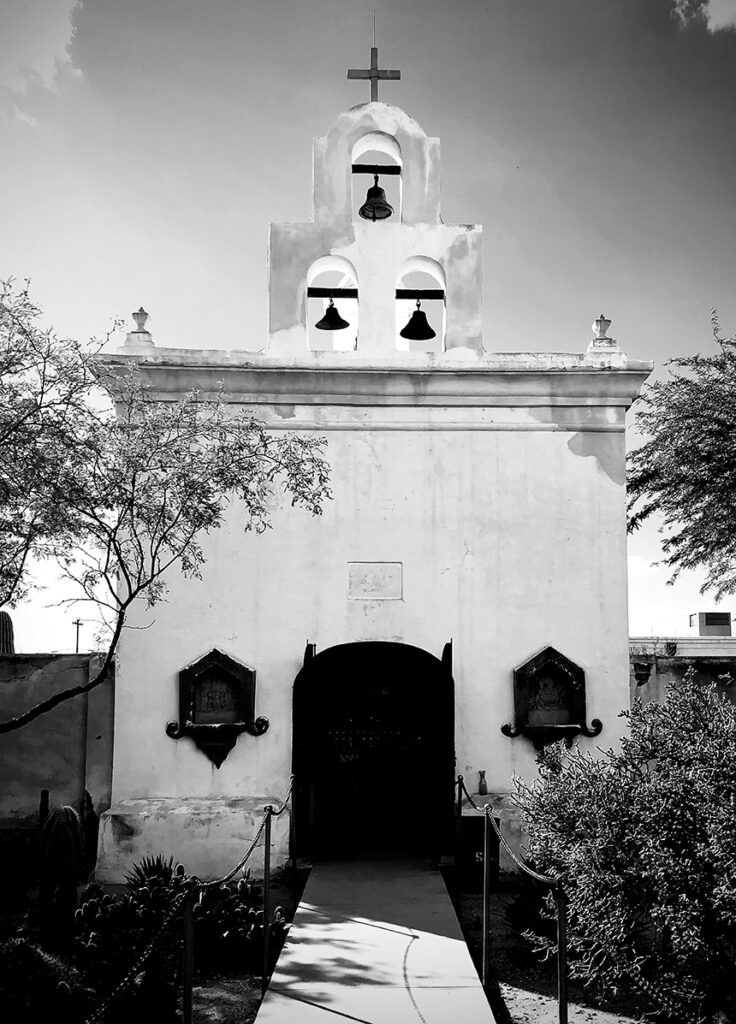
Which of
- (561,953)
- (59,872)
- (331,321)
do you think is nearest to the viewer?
(561,953)

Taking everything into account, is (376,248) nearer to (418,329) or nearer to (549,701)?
(418,329)

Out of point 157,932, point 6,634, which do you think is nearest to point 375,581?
point 157,932

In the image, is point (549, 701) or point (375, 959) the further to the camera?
point (549, 701)

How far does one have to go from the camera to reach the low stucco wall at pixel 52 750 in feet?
35.7

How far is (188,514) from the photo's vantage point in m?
8.89

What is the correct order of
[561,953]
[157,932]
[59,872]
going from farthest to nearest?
[59,872] < [157,932] < [561,953]

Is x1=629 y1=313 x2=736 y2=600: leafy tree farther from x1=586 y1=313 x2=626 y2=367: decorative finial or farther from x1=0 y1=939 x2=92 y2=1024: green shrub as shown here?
x1=0 y1=939 x2=92 y2=1024: green shrub

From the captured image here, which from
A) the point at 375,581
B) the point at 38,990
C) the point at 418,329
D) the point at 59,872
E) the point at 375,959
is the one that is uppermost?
the point at 418,329

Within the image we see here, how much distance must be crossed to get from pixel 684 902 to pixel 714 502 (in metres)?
10.1

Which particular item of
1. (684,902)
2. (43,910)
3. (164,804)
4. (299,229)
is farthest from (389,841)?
(299,229)

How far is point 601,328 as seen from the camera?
448 inches

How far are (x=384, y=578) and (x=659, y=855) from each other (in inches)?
203

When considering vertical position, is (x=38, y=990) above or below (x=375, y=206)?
below

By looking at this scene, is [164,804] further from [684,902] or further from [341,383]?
[684,902]
